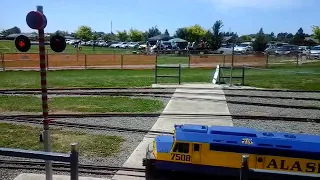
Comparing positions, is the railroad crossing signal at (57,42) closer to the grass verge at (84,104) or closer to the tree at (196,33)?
the grass verge at (84,104)

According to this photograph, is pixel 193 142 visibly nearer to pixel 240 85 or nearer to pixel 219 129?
pixel 219 129

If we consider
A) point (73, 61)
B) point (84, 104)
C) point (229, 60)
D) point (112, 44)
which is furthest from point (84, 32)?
point (84, 104)

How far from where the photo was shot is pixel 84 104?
13992mm

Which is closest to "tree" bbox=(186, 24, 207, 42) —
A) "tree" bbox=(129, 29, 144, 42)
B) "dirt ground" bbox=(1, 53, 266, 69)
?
"tree" bbox=(129, 29, 144, 42)

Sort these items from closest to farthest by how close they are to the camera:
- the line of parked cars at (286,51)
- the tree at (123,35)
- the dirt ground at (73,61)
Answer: the dirt ground at (73,61) < the line of parked cars at (286,51) < the tree at (123,35)

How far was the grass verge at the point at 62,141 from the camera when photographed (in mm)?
8188

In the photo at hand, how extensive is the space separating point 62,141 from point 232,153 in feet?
15.4

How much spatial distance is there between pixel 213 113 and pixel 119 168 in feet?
19.7

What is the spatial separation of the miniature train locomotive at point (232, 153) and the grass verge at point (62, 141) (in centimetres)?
227

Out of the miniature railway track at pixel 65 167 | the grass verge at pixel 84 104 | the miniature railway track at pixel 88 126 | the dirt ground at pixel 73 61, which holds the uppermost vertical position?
the dirt ground at pixel 73 61

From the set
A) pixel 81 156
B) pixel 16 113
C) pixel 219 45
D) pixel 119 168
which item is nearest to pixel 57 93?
pixel 16 113

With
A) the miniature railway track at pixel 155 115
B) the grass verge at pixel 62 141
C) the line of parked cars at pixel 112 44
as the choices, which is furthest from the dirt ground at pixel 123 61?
the line of parked cars at pixel 112 44

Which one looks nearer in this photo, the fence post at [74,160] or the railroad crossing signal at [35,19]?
the fence post at [74,160]

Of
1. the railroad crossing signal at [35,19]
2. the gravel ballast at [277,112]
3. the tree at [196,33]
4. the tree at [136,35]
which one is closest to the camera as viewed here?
the railroad crossing signal at [35,19]
